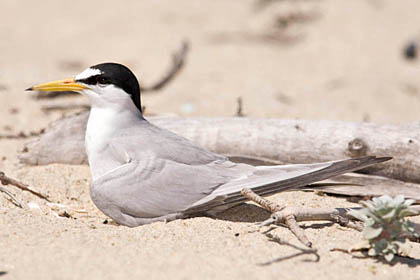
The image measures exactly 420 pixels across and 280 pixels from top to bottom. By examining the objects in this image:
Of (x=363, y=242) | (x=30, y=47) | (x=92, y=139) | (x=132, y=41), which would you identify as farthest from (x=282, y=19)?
(x=363, y=242)

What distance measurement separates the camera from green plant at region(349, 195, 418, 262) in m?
2.64

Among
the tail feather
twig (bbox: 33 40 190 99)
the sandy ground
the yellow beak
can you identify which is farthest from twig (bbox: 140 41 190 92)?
the tail feather

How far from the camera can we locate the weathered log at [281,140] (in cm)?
377

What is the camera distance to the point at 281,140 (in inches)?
155

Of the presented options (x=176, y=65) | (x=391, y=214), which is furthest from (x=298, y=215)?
(x=176, y=65)

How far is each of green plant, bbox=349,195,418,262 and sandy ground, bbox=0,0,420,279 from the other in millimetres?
83

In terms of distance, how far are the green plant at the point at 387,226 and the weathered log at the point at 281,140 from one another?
109 cm

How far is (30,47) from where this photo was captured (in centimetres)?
841

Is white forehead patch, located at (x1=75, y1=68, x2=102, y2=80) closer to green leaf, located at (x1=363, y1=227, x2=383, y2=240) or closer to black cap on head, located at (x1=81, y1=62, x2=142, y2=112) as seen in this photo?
black cap on head, located at (x1=81, y1=62, x2=142, y2=112)

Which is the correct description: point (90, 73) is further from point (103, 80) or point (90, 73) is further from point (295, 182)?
point (295, 182)

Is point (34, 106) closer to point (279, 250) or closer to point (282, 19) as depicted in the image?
point (279, 250)

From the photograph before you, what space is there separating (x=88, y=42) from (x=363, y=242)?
6.69m

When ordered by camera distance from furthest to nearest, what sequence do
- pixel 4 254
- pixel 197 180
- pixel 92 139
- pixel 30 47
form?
pixel 30 47 → pixel 92 139 → pixel 197 180 → pixel 4 254

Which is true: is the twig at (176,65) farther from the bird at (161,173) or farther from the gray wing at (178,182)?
the gray wing at (178,182)
